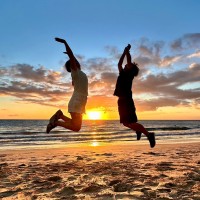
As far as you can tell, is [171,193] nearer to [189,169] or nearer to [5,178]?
[189,169]

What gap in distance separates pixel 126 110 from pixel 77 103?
47.1 inches

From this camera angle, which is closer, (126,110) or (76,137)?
(126,110)

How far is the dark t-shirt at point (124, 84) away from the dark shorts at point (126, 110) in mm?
143

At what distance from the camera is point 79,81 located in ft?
21.7

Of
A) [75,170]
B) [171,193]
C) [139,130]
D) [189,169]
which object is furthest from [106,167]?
[171,193]

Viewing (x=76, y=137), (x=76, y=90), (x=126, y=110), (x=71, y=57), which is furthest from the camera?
(x=76, y=137)

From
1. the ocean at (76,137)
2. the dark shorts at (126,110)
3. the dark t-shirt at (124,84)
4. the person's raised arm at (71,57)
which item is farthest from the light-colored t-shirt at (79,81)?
the ocean at (76,137)

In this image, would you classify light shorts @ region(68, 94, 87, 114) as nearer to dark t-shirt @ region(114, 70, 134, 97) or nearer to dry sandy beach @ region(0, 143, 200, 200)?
dark t-shirt @ region(114, 70, 134, 97)

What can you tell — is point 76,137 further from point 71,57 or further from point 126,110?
point 71,57

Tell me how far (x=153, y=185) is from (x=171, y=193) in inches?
26.6

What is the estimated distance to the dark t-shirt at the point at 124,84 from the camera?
22.6 ft

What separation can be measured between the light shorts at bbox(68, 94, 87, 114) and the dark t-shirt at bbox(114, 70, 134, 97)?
2.66ft

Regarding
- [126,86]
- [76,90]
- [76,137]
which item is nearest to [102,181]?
[76,90]

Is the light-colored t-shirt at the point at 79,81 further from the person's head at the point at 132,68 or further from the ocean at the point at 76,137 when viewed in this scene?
the ocean at the point at 76,137
